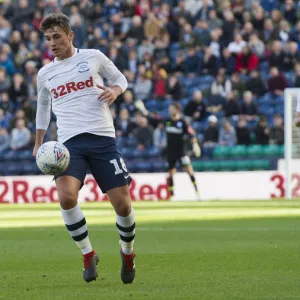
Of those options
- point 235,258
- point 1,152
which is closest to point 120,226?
point 235,258

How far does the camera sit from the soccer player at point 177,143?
2597 cm

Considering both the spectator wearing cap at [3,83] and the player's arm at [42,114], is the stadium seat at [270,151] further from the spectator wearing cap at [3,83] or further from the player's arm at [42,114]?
the player's arm at [42,114]

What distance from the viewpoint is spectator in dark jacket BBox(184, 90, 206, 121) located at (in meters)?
28.2

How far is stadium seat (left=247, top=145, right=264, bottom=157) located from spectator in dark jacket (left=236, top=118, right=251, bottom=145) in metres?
0.16

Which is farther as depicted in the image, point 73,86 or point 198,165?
point 198,165


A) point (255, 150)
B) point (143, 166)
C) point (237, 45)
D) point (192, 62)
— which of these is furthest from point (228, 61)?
point (143, 166)

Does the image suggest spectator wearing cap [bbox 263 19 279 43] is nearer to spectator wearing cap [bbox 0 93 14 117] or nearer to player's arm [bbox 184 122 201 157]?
player's arm [bbox 184 122 201 157]

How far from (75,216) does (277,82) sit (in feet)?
65.9

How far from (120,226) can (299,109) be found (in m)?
2.35

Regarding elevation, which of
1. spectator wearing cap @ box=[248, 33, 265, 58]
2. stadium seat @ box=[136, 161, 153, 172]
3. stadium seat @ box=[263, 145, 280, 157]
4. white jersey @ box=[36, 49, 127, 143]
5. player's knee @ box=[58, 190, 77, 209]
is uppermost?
white jersey @ box=[36, 49, 127, 143]

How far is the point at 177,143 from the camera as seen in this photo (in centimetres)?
2630

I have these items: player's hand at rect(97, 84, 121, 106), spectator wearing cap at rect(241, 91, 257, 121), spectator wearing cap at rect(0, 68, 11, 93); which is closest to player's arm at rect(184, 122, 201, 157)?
spectator wearing cap at rect(241, 91, 257, 121)

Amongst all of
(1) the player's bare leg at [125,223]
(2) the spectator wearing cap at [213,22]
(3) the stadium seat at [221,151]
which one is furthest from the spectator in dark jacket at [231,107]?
(1) the player's bare leg at [125,223]

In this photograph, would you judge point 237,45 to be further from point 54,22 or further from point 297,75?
point 54,22
